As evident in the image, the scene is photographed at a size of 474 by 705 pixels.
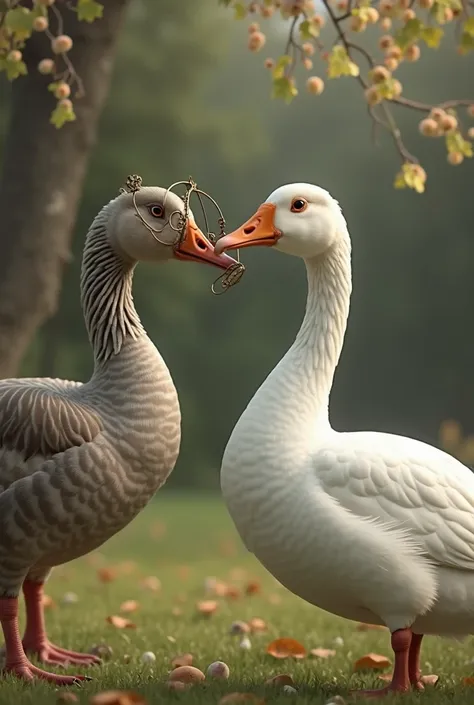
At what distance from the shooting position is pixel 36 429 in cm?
434

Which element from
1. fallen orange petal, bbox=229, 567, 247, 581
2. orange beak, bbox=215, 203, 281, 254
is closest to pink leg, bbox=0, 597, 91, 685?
orange beak, bbox=215, 203, 281, 254

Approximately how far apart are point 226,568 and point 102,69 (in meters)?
6.34

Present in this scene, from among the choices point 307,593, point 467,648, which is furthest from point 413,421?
point 307,593

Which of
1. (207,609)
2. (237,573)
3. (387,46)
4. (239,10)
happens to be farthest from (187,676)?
(237,573)

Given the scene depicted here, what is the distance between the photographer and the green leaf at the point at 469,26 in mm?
5379

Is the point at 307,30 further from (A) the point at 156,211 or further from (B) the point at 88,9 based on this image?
(A) the point at 156,211

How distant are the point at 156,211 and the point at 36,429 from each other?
A: 1.14 meters

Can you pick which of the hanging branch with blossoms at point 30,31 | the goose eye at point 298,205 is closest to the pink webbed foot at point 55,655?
the goose eye at point 298,205

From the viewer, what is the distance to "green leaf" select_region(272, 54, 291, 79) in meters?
5.84

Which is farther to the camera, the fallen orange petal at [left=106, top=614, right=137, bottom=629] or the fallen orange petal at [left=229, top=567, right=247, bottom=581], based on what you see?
the fallen orange petal at [left=229, top=567, right=247, bottom=581]

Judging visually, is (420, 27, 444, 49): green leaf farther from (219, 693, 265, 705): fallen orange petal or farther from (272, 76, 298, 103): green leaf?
(219, 693, 265, 705): fallen orange petal

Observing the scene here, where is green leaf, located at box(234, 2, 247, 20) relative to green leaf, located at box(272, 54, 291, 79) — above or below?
above

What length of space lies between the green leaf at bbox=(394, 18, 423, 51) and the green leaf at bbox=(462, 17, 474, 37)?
0.24 meters

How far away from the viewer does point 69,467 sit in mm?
4262
